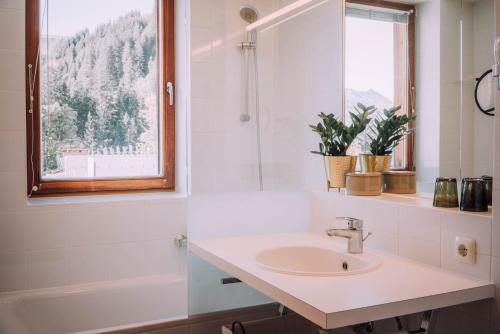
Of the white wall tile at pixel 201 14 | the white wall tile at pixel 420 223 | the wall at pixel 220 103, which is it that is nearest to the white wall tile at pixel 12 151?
the wall at pixel 220 103

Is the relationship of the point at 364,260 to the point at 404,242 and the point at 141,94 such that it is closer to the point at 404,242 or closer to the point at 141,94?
the point at 404,242

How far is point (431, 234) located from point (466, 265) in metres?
0.17

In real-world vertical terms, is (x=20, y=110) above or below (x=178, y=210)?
above

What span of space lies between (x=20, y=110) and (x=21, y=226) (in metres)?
0.61

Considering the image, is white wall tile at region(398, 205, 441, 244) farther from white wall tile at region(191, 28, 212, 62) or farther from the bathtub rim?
the bathtub rim

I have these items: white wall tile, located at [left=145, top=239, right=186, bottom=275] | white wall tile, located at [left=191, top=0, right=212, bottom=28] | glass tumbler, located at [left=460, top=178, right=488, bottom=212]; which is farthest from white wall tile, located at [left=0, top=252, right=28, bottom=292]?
glass tumbler, located at [left=460, top=178, right=488, bottom=212]

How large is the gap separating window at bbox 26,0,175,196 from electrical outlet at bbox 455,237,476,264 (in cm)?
191

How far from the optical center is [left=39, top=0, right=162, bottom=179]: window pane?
2877 mm

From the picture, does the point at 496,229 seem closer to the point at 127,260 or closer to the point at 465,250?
the point at 465,250

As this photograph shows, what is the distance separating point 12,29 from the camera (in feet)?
8.68

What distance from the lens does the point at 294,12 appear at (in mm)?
2590

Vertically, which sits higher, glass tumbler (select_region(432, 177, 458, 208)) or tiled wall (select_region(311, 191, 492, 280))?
glass tumbler (select_region(432, 177, 458, 208))

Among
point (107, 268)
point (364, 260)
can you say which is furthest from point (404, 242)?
point (107, 268)

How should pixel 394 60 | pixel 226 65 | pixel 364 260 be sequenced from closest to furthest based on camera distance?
pixel 364 260
pixel 394 60
pixel 226 65
